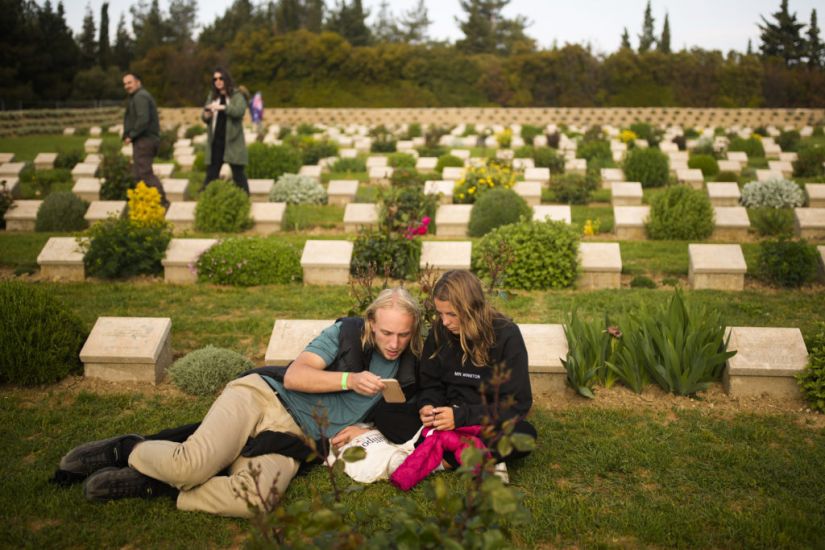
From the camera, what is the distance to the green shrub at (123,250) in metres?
9.07

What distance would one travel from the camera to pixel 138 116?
11.9 m

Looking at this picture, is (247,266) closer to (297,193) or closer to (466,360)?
(466,360)

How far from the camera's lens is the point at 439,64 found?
152ft

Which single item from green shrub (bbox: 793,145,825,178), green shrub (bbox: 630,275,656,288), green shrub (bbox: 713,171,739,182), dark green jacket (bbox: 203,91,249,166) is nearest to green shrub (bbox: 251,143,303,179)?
dark green jacket (bbox: 203,91,249,166)

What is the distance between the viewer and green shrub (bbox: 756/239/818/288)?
8.67 meters

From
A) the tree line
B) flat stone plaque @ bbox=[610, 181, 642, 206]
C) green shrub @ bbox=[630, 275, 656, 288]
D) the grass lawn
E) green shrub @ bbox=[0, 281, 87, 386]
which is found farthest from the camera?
the tree line

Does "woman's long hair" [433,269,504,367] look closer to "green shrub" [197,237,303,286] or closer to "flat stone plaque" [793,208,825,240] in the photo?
"green shrub" [197,237,303,286]

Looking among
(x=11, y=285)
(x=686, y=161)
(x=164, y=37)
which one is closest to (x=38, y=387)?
(x=11, y=285)

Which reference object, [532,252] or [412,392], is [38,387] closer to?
[412,392]

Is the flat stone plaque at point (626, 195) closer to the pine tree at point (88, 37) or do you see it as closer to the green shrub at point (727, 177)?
the green shrub at point (727, 177)

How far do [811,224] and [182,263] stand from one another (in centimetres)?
807

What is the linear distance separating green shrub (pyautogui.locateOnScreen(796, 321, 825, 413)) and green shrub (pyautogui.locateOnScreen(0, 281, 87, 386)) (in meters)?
4.91

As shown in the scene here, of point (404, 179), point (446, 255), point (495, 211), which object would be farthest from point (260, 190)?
point (446, 255)

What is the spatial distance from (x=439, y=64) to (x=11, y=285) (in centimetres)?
4204
